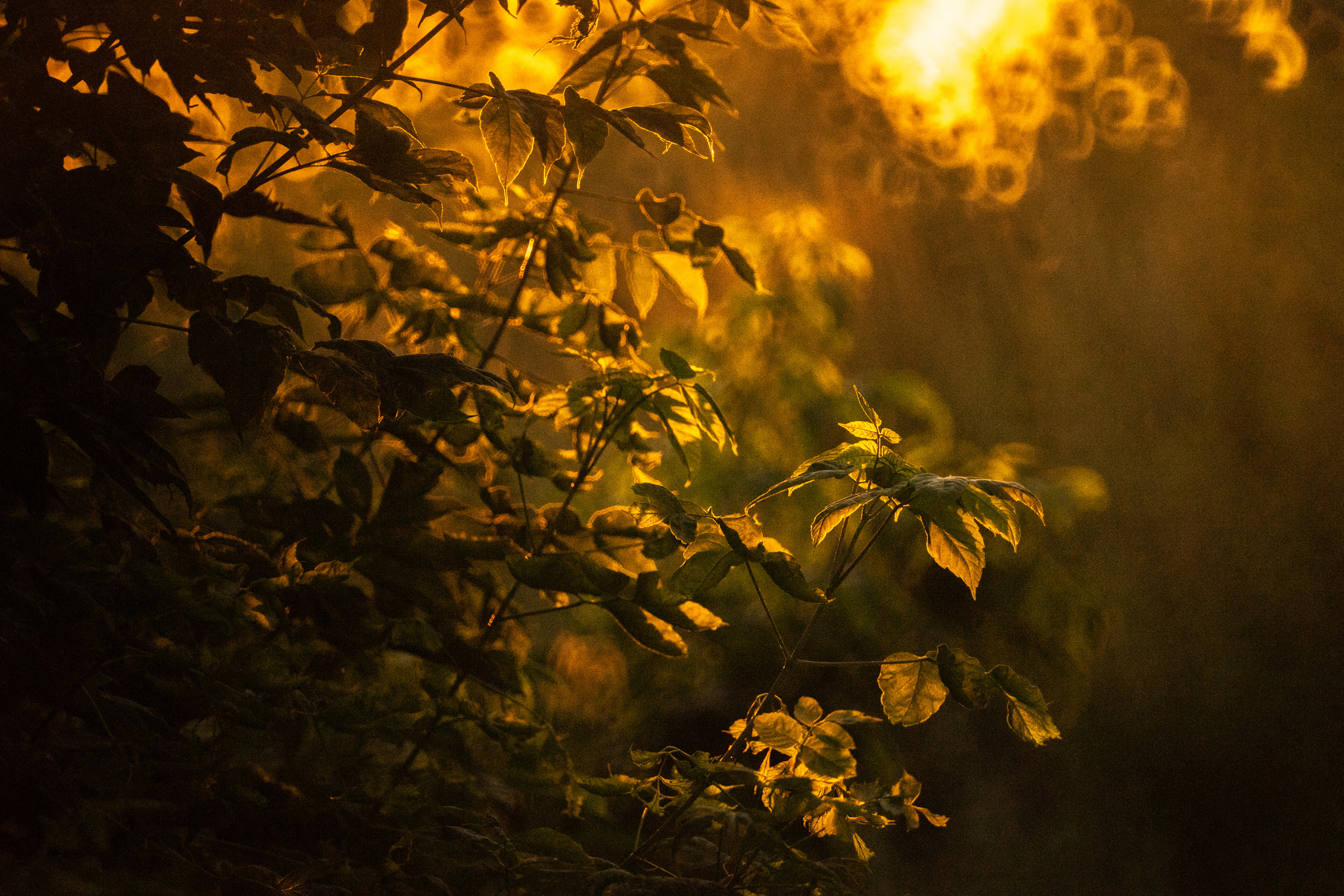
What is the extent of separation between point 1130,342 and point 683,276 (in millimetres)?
3144

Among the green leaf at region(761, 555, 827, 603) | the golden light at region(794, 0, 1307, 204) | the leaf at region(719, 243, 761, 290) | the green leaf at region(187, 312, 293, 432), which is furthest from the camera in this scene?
the golden light at region(794, 0, 1307, 204)

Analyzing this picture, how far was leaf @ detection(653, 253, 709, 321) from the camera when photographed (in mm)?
790

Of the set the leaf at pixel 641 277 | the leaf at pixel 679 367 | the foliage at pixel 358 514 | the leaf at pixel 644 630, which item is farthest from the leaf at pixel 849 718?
the leaf at pixel 641 277

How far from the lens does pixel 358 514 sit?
755 mm

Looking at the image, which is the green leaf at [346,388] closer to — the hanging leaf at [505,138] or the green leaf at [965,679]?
the hanging leaf at [505,138]

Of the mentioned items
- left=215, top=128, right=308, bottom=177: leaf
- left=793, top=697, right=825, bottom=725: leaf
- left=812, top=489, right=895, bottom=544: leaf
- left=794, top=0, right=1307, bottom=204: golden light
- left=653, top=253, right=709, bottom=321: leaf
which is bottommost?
left=793, top=697, right=825, bottom=725: leaf

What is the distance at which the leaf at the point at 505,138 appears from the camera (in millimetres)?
559

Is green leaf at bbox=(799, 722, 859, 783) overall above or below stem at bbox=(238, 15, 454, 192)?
below

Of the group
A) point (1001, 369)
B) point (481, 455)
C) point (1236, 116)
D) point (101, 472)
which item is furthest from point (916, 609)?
Result: point (1236, 116)

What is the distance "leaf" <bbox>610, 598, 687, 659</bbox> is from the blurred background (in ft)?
5.25

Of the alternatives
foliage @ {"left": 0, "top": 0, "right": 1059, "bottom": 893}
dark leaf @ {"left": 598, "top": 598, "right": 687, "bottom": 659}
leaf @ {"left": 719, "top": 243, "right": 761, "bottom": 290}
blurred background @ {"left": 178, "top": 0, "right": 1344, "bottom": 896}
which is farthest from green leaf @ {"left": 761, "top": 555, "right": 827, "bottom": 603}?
blurred background @ {"left": 178, "top": 0, "right": 1344, "bottom": 896}

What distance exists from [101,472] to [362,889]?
314 mm

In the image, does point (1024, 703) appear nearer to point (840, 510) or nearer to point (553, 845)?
point (840, 510)

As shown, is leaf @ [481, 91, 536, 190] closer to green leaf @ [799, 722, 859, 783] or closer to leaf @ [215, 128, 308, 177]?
leaf @ [215, 128, 308, 177]
